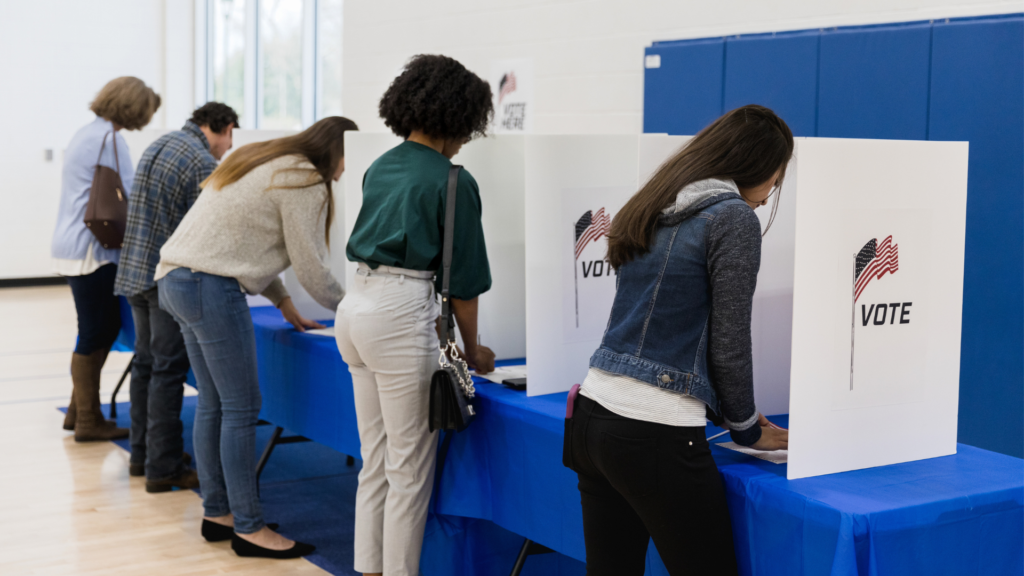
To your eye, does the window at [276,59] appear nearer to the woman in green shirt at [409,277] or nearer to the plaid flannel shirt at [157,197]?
the plaid flannel shirt at [157,197]

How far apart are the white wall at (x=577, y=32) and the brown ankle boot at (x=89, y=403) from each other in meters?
1.79

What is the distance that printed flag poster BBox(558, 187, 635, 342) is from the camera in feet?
6.73

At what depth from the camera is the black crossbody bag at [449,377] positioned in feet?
6.46

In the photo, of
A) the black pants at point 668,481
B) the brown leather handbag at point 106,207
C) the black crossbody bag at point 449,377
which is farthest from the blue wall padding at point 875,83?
the brown leather handbag at point 106,207

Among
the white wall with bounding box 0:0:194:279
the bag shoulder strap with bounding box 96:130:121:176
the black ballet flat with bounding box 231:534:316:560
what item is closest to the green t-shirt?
the black ballet flat with bounding box 231:534:316:560

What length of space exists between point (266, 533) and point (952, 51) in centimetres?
232

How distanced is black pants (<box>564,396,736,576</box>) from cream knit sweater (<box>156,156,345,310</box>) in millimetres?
1215

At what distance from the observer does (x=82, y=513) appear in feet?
10.2

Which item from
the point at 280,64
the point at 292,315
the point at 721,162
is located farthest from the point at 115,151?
the point at 280,64

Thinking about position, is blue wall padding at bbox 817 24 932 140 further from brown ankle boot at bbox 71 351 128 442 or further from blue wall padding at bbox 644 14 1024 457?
brown ankle boot at bbox 71 351 128 442

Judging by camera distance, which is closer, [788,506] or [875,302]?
[788,506]

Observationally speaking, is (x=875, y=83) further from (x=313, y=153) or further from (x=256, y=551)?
(x=256, y=551)

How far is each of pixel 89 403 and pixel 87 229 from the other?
76 cm

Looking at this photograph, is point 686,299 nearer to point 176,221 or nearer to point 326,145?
point 326,145
